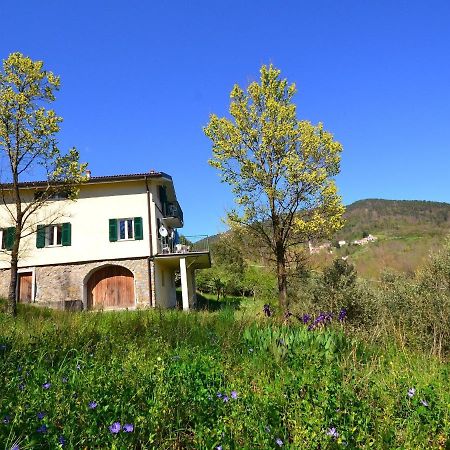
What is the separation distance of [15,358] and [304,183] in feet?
42.3

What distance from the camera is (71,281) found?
2212 cm

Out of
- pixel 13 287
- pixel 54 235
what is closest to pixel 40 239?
pixel 54 235

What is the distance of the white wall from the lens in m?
22.3

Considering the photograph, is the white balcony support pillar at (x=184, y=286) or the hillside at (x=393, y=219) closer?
the white balcony support pillar at (x=184, y=286)

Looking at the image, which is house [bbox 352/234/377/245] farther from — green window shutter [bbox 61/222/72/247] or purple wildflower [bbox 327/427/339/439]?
purple wildflower [bbox 327/427/339/439]

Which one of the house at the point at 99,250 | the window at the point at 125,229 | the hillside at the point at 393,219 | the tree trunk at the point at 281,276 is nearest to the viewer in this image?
the tree trunk at the point at 281,276

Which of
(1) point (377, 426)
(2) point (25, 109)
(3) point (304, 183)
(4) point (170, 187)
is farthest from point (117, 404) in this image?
(4) point (170, 187)

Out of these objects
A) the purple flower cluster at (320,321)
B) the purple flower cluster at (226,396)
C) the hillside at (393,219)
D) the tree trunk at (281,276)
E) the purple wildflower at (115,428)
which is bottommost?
the purple flower cluster at (226,396)

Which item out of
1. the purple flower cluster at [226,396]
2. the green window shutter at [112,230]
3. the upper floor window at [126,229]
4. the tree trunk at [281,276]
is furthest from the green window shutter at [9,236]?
the purple flower cluster at [226,396]

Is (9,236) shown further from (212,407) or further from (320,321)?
(212,407)

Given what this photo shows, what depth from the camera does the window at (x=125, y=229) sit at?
2266 cm

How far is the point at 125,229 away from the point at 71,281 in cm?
400

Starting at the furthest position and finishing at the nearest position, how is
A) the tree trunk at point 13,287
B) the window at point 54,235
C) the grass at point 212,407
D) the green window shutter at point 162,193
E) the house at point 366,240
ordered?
the house at point 366,240 < the green window shutter at point 162,193 < the window at point 54,235 < the tree trunk at point 13,287 < the grass at point 212,407

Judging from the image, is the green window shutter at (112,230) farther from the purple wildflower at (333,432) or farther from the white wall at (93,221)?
the purple wildflower at (333,432)
